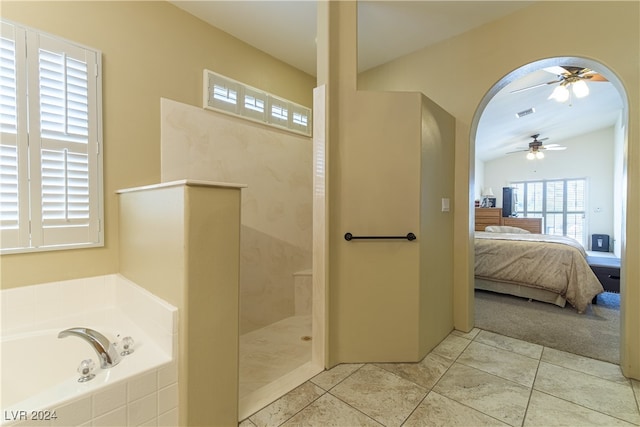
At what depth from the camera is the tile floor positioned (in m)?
1.50

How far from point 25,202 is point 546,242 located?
4.96 m

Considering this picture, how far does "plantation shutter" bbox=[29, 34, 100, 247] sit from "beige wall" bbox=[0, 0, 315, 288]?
81 millimetres

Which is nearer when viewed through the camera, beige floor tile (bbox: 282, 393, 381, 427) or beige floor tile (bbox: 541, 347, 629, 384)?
beige floor tile (bbox: 282, 393, 381, 427)

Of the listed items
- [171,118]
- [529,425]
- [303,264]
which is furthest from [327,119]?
[529,425]

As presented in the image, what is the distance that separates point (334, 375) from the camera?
74.8 inches

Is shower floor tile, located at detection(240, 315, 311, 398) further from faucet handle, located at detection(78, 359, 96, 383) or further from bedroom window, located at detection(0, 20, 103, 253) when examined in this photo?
bedroom window, located at detection(0, 20, 103, 253)

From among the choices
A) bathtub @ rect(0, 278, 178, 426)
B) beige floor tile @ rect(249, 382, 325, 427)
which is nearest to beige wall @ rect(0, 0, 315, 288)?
bathtub @ rect(0, 278, 178, 426)

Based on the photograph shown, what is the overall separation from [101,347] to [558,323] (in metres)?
3.77

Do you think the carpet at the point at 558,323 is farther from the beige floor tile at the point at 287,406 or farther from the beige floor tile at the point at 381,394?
the beige floor tile at the point at 287,406

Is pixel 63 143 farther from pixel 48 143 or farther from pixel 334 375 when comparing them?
pixel 334 375

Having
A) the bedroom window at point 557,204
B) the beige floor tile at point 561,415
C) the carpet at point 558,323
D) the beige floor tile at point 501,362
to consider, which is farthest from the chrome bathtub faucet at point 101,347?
the bedroom window at point 557,204

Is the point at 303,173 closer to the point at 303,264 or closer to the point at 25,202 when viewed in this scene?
the point at 303,264

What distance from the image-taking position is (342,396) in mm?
1679

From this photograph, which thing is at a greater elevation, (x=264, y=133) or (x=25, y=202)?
(x=264, y=133)
